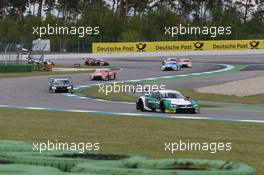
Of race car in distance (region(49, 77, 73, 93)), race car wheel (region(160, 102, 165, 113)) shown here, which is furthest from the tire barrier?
race car in distance (region(49, 77, 73, 93))

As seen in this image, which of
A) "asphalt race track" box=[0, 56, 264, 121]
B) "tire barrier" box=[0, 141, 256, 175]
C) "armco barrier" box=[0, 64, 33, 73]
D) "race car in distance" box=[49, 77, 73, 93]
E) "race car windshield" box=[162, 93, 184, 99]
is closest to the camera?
"tire barrier" box=[0, 141, 256, 175]

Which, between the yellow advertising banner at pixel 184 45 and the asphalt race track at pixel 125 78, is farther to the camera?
the yellow advertising banner at pixel 184 45

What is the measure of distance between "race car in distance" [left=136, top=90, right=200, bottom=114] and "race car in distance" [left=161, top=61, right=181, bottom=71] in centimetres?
3306

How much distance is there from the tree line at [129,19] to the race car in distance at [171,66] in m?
22.5

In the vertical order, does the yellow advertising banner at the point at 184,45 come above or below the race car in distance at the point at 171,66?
above

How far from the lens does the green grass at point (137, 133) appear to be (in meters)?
13.5

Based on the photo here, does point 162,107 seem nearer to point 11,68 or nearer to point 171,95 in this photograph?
point 171,95

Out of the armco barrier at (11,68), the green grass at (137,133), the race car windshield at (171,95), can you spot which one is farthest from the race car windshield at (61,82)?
the armco barrier at (11,68)

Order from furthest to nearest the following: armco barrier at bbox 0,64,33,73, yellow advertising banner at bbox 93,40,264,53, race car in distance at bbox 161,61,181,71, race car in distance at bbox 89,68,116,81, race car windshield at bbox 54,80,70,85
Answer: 1. yellow advertising banner at bbox 93,40,264,53
2. armco barrier at bbox 0,64,33,73
3. race car in distance at bbox 161,61,181,71
4. race car in distance at bbox 89,68,116,81
5. race car windshield at bbox 54,80,70,85

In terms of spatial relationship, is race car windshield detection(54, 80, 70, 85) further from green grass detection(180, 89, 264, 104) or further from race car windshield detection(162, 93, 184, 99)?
race car windshield detection(162, 93, 184, 99)

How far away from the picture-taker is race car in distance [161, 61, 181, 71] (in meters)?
60.0

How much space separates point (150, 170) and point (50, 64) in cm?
5959

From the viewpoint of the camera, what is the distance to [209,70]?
193 feet

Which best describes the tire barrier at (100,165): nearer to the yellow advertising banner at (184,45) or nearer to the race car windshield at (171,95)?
the race car windshield at (171,95)
